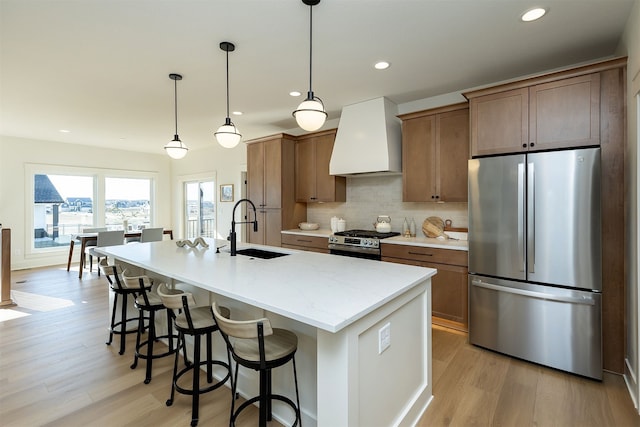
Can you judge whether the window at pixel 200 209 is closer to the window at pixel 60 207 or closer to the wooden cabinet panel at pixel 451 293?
the window at pixel 60 207

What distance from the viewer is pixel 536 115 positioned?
8.52 ft

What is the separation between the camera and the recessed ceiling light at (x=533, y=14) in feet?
6.95

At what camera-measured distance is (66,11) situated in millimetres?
2123

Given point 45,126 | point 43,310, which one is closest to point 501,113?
point 43,310

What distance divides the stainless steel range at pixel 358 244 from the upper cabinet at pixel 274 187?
1103 millimetres

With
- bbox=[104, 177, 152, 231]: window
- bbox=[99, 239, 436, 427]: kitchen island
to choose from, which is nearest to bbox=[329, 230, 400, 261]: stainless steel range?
bbox=[99, 239, 436, 427]: kitchen island

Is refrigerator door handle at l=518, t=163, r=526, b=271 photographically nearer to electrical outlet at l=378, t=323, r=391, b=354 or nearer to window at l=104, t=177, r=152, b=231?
electrical outlet at l=378, t=323, r=391, b=354

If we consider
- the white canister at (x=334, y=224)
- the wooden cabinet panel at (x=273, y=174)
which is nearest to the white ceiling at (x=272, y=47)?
the wooden cabinet panel at (x=273, y=174)

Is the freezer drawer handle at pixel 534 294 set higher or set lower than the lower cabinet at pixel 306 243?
lower

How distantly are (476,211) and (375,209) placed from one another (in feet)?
5.73

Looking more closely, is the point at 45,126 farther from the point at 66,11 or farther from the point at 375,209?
the point at 375,209

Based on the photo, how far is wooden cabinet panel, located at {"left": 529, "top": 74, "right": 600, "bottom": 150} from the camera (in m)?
2.39

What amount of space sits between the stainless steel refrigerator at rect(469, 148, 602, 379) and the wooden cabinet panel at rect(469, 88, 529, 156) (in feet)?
0.52

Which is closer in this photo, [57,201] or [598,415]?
[598,415]
